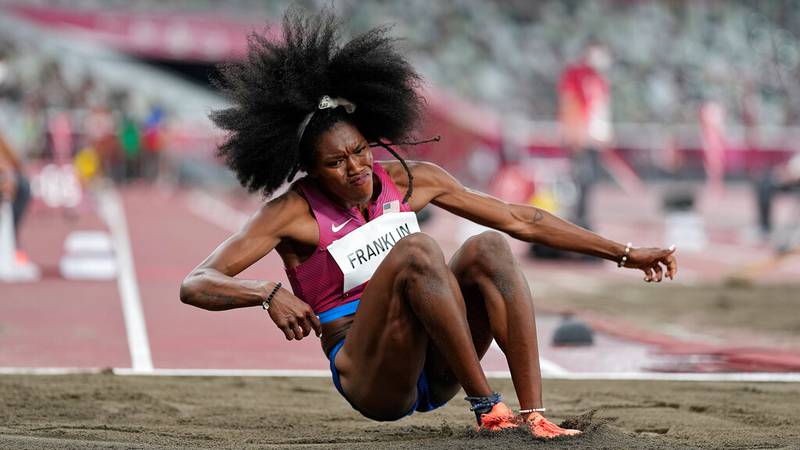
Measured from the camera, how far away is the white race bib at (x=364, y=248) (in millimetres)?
5066

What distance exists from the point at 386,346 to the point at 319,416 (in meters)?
1.24

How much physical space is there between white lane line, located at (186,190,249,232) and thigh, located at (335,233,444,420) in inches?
502

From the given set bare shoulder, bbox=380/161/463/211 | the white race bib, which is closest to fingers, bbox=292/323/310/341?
the white race bib

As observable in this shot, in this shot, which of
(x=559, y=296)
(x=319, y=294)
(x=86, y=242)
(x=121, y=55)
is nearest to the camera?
(x=319, y=294)

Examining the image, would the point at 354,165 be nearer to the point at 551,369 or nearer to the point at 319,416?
the point at 319,416

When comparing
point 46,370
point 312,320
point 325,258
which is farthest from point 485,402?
point 46,370

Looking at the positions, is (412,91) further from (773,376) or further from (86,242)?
(86,242)

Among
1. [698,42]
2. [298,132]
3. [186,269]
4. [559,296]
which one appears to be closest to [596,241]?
[298,132]

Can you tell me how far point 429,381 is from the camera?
17.0 ft

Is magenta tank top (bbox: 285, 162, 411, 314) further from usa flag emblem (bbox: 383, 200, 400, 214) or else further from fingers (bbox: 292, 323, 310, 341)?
fingers (bbox: 292, 323, 310, 341)

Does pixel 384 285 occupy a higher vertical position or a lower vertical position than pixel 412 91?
lower

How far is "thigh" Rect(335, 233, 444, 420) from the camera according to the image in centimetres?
473

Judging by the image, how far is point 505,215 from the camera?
536cm

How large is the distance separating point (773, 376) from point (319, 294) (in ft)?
10.5
